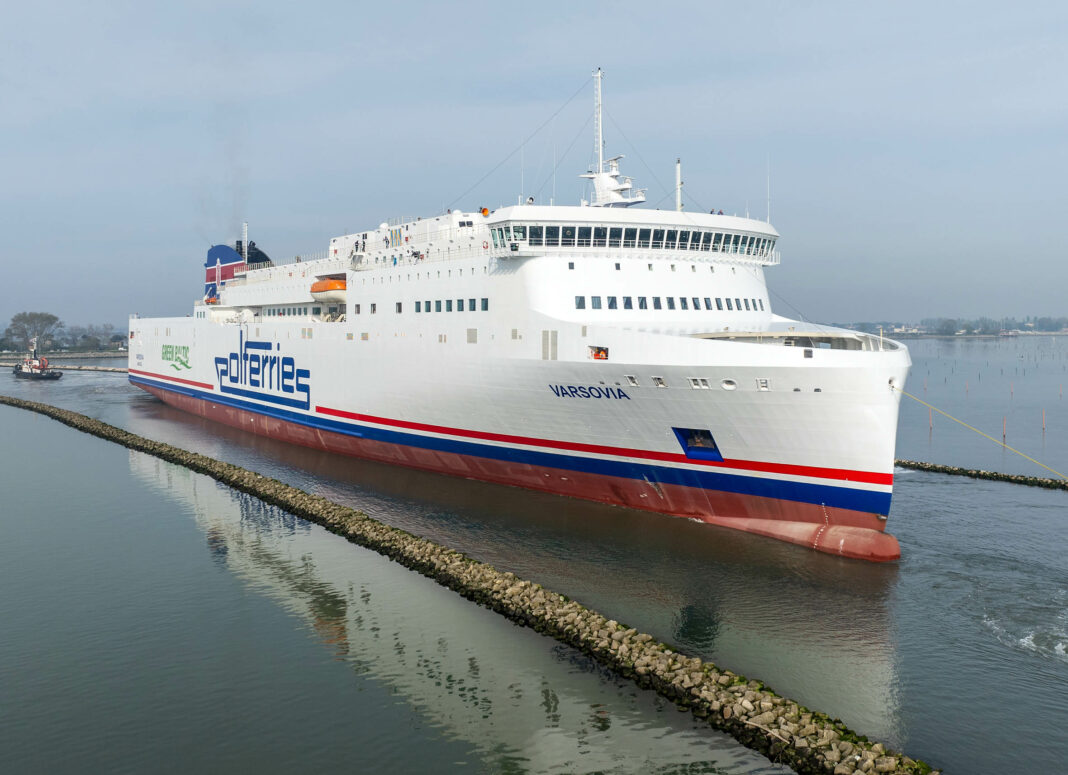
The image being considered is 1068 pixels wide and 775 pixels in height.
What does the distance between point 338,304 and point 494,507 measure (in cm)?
1401

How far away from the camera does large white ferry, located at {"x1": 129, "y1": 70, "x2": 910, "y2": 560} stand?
56.9 ft

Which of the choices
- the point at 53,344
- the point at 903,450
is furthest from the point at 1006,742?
the point at 53,344

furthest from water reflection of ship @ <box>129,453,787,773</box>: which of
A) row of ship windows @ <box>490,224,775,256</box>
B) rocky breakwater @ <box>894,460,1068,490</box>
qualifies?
rocky breakwater @ <box>894,460,1068,490</box>

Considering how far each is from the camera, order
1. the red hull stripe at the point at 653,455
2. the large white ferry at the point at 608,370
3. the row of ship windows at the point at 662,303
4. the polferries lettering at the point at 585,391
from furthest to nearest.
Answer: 1. the row of ship windows at the point at 662,303
2. the polferries lettering at the point at 585,391
3. the large white ferry at the point at 608,370
4. the red hull stripe at the point at 653,455

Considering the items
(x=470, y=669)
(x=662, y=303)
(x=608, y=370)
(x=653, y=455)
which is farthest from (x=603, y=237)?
(x=470, y=669)

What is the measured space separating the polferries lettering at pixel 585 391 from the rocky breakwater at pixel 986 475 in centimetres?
1793

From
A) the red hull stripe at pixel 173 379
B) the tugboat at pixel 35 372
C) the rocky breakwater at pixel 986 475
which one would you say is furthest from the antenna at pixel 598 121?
the tugboat at pixel 35 372

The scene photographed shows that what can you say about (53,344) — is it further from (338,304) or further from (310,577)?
(310,577)

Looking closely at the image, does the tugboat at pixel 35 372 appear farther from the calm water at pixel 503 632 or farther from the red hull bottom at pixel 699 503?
the red hull bottom at pixel 699 503

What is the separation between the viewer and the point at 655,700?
1209 cm

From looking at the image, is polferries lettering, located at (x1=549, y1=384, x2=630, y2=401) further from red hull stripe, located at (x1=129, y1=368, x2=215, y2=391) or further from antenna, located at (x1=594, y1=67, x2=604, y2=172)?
red hull stripe, located at (x1=129, y1=368, x2=215, y2=391)

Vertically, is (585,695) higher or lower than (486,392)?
Result: lower

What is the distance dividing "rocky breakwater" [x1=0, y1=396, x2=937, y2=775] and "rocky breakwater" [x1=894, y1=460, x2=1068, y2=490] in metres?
21.8

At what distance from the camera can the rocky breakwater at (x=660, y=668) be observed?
1034 centimetres
